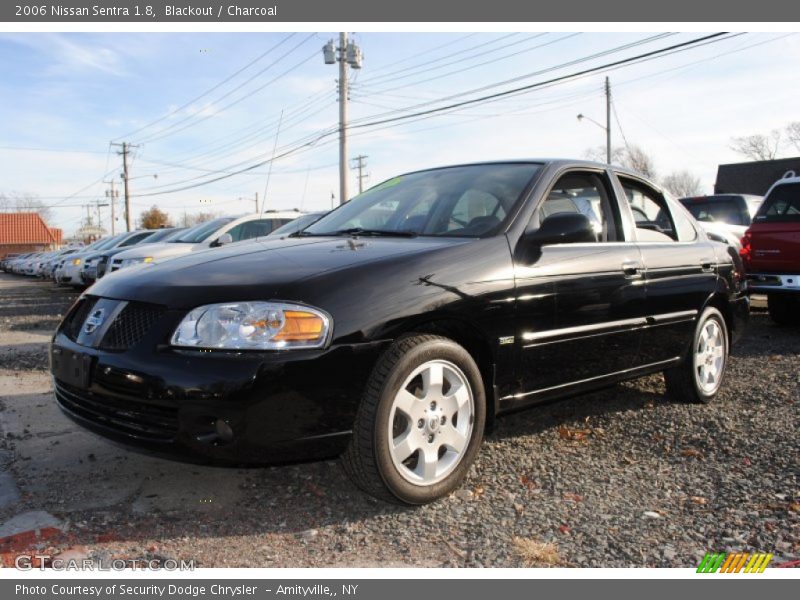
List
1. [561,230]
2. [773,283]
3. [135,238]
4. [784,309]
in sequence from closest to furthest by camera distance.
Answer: [561,230]
[773,283]
[784,309]
[135,238]

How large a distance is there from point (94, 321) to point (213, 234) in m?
7.55

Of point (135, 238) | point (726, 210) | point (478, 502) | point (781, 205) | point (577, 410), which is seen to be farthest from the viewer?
point (135, 238)

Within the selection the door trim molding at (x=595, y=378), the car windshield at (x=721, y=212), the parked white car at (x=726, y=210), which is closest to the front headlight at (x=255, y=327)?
the door trim molding at (x=595, y=378)

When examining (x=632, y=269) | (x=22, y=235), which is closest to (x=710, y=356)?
(x=632, y=269)

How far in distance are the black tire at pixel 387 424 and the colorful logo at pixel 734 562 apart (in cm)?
109

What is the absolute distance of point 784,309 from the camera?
326 inches

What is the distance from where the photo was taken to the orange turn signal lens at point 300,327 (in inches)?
103

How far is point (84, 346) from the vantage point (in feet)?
9.76

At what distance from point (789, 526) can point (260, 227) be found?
29.6ft

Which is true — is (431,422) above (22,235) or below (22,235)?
below

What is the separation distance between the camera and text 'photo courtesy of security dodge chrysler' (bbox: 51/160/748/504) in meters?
2.61

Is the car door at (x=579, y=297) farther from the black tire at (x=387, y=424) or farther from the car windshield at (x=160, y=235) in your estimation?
the car windshield at (x=160, y=235)

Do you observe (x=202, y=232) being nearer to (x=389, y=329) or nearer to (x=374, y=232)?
(x=374, y=232)

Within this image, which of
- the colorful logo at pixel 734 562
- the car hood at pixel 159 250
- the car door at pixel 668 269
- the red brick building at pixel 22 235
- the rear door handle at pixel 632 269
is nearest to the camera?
the colorful logo at pixel 734 562
